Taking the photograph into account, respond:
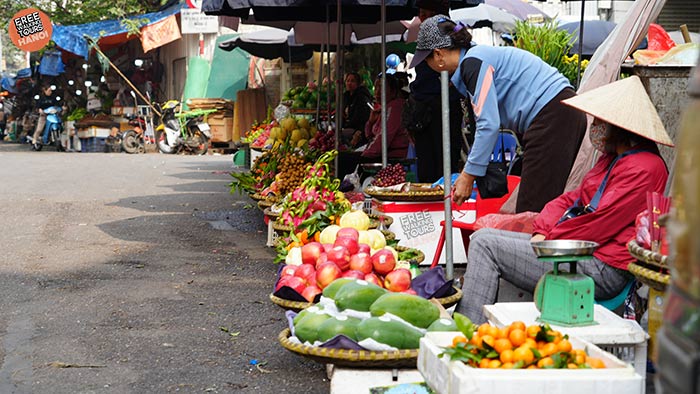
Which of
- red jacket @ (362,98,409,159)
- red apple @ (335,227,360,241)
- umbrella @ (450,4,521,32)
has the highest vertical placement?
umbrella @ (450,4,521,32)

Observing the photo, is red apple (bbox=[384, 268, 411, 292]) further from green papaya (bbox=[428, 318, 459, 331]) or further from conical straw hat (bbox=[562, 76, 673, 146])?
conical straw hat (bbox=[562, 76, 673, 146])

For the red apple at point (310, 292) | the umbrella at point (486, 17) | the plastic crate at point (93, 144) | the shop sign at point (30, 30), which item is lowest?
the plastic crate at point (93, 144)

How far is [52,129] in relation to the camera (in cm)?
2873

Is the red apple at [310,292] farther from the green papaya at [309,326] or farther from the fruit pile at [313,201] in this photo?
the fruit pile at [313,201]

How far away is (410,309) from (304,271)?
3.81ft

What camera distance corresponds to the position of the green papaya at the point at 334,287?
435 centimetres

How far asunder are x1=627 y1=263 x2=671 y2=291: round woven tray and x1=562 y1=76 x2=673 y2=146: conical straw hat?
2.65 ft

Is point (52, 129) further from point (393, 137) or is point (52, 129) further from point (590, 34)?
point (393, 137)

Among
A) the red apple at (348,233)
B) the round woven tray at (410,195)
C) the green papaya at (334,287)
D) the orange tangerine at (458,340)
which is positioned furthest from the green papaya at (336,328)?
the round woven tray at (410,195)

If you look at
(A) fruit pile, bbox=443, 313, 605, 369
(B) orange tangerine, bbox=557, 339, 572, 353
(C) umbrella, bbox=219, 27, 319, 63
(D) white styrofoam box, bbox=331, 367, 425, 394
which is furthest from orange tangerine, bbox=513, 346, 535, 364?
(C) umbrella, bbox=219, 27, 319, 63

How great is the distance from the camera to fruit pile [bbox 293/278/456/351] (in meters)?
3.69

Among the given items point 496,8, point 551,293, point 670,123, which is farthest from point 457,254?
point 496,8

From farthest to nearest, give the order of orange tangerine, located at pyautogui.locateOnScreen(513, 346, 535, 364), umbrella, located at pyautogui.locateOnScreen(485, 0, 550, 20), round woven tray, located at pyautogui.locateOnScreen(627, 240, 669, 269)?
umbrella, located at pyautogui.locateOnScreen(485, 0, 550, 20), round woven tray, located at pyautogui.locateOnScreen(627, 240, 669, 269), orange tangerine, located at pyautogui.locateOnScreen(513, 346, 535, 364)

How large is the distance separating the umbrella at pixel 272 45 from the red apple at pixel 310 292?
11.6 metres
